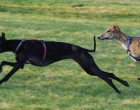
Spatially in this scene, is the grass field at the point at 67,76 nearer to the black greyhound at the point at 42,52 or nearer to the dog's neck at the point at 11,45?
the black greyhound at the point at 42,52

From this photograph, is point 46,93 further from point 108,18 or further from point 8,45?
point 108,18

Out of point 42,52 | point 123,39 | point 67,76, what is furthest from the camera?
point 67,76

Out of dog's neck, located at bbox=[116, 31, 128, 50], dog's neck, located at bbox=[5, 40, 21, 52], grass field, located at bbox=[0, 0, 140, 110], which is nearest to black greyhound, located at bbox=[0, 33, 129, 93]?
dog's neck, located at bbox=[5, 40, 21, 52]

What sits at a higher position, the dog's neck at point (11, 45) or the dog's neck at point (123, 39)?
the dog's neck at point (11, 45)

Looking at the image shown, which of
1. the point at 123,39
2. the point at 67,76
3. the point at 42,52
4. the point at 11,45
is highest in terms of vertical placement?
the point at 11,45

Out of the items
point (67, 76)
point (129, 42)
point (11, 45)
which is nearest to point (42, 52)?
point (11, 45)

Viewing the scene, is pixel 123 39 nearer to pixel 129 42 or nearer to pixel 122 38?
pixel 122 38

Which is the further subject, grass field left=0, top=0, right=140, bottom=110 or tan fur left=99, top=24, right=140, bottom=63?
tan fur left=99, top=24, right=140, bottom=63

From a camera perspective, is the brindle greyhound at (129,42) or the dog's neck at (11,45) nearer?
the dog's neck at (11,45)

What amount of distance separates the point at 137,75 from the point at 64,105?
3.81m

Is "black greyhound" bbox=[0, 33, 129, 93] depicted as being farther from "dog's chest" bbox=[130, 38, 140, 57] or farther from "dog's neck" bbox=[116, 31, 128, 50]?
"dog's neck" bbox=[116, 31, 128, 50]

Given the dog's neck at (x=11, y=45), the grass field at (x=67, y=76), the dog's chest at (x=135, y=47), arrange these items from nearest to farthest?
the grass field at (x=67, y=76) → the dog's neck at (x=11, y=45) → the dog's chest at (x=135, y=47)

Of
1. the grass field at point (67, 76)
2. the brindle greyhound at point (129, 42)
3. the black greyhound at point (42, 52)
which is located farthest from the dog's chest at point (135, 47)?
the black greyhound at point (42, 52)

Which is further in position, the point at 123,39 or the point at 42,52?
the point at 123,39
